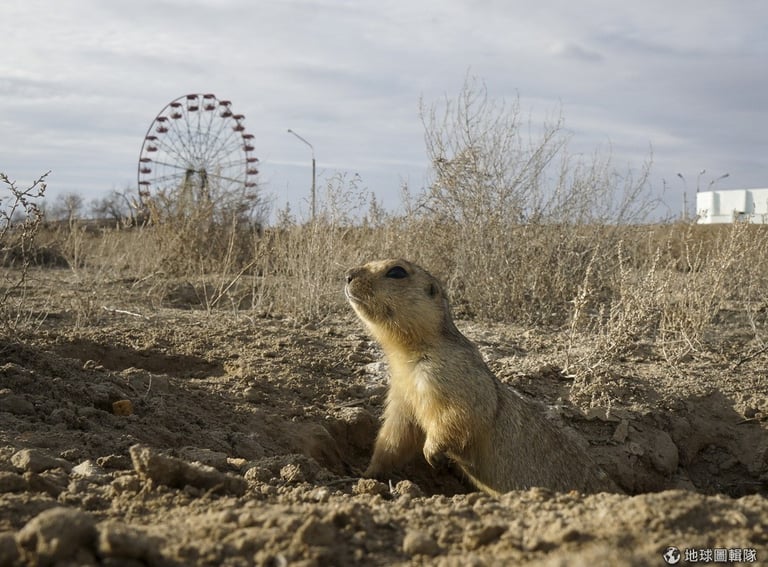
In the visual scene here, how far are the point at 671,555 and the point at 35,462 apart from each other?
2546 millimetres

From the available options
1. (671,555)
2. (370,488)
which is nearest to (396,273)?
(370,488)

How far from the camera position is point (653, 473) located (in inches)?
230

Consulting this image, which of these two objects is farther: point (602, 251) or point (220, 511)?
point (602, 251)

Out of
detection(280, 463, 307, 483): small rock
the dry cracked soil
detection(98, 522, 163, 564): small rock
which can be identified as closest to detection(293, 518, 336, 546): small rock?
the dry cracked soil

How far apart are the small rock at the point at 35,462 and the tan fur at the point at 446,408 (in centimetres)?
196

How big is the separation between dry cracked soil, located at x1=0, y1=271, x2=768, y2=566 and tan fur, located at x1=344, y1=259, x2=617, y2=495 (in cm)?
35

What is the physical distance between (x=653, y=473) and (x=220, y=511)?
4.13m

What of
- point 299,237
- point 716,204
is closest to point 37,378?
point 299,237

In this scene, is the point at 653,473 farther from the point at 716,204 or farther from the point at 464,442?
the point at 716,204

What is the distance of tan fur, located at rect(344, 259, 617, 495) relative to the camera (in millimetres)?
4539

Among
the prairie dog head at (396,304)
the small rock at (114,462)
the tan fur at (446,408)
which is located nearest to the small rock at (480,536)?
the small rock at (114,462)

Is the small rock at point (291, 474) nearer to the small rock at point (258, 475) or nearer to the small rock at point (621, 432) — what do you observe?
the small rock at point (258, 475)

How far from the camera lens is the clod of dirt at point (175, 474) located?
9.77 feet

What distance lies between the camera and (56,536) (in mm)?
2172
